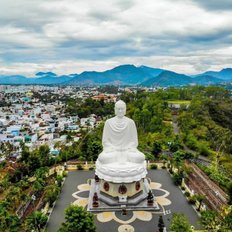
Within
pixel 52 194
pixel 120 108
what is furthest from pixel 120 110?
pixel 52 194

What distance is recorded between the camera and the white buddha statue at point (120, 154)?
1673 centimetres

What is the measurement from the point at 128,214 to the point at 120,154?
367cm

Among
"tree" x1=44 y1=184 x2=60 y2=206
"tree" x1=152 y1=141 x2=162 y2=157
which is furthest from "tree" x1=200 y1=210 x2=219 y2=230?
"tree" x1=152 y1=141 x2=162 y2=157

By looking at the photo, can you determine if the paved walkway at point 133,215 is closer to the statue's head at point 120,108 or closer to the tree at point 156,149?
the statue's head at point 120,108

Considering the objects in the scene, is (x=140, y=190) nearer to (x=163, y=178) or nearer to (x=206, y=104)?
(x=163, y=178)

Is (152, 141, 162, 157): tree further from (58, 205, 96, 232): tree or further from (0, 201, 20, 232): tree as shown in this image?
(0, 201, 20, 232): tree

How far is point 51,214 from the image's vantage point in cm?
1627

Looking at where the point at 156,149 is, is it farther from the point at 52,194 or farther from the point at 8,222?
the point at 8,222

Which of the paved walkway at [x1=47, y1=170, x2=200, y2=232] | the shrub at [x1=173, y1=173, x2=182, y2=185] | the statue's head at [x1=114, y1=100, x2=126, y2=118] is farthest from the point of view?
the shrub at [x1=173, y1=173, x2=182, y2=185]

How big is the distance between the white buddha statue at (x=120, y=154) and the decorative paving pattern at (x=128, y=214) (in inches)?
74.2

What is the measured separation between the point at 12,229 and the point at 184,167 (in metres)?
13.3

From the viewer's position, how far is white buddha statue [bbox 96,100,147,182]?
659 inches

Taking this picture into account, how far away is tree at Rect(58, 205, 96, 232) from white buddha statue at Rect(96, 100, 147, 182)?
414cm

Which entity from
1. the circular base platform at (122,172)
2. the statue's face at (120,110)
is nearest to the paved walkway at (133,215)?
the circular base platform at (122,172)
